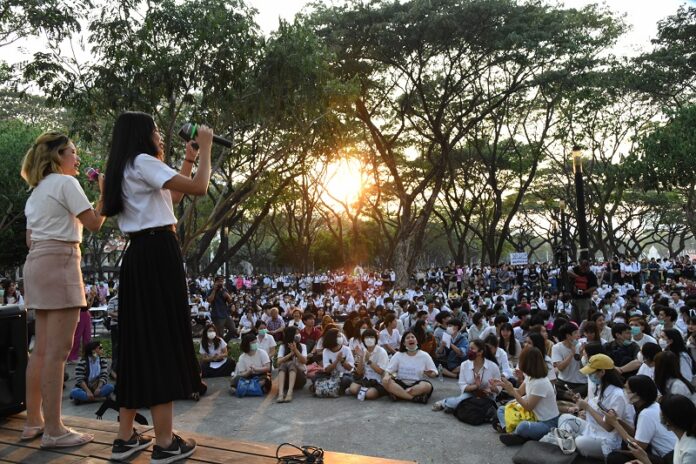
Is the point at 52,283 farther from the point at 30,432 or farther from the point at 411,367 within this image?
the point at 411,367

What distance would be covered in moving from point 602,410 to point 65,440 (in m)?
4.30

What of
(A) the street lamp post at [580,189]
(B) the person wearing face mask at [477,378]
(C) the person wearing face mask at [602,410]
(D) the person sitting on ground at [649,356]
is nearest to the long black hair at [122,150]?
(C) the person wearing face mask at [602,410]

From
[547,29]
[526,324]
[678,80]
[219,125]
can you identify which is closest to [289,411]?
[526,324]

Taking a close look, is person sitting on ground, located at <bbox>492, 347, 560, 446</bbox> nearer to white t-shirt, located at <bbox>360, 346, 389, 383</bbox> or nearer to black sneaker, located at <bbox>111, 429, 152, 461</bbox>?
white t-shirt, located at <bbox>360, 346, 389, 383</bbox>

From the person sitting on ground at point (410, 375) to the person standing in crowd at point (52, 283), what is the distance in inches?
205

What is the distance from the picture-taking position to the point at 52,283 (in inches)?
109

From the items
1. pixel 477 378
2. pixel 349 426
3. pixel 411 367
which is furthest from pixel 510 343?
pixel 349 426

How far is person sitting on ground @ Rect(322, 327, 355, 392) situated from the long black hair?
6.01m

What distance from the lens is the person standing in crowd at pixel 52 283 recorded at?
Result: 9.05 ft

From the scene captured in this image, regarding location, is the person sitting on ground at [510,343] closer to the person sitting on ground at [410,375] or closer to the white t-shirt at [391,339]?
the person sitting on ground at [410,375]

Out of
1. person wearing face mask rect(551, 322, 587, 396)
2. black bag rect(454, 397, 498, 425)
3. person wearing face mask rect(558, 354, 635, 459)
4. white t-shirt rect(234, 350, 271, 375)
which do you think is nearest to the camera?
person wearing face mask rect(558, 354, 635, 459)

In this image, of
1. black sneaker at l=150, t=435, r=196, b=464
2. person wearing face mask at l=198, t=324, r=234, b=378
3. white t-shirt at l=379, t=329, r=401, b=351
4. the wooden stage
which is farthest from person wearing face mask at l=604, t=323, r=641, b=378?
black sneaker at l=150, t=435, r=196, b=464

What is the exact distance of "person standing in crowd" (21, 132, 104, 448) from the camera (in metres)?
2.76

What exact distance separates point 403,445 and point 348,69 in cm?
1446
